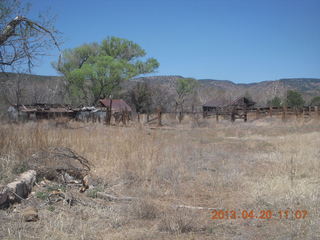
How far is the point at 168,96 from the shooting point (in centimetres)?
5144

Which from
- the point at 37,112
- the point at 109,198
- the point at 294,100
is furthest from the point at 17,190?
the point at 294,100

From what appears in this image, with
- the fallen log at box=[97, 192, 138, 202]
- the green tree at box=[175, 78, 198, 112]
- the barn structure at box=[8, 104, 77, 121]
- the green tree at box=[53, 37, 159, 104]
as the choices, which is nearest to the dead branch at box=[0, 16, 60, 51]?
the fallen log at box=[97, 192, 138, 202]

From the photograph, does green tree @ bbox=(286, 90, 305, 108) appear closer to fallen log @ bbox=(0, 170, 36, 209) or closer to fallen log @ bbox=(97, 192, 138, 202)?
fallen log @ bbox=(97, 192, 138, 202)

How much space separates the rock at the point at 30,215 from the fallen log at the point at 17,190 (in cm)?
33

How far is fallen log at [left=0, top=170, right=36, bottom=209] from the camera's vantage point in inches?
152

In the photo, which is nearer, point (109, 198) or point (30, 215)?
point (30, 215)

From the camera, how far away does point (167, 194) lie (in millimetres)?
5078

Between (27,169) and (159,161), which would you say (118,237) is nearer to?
(27,169)

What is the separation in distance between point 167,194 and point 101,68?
3193 cm

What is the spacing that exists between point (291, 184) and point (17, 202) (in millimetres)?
4620

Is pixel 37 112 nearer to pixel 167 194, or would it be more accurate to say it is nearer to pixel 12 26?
pixel 12 26

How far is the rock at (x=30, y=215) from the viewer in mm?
3581

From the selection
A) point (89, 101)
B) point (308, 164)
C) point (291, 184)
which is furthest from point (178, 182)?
point (89, 101)

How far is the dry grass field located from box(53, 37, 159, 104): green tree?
93.6 feet
